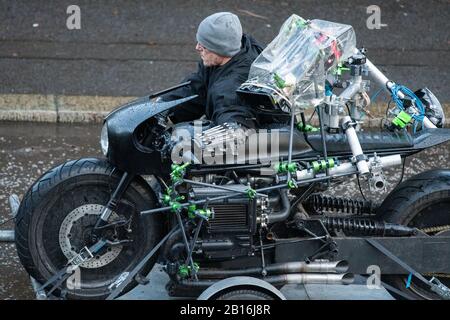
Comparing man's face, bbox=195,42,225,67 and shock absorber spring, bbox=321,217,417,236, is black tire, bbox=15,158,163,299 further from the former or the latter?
shock absorber spring, bbox=321,217,417,236

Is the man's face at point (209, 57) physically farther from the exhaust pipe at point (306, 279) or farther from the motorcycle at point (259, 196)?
the exhaust pipe at point (306, 279)

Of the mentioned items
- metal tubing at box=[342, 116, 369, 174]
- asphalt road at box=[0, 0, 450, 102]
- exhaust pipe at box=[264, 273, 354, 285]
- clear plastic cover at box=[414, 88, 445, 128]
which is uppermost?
asphalt road at box=[0, 0, 450, 102]

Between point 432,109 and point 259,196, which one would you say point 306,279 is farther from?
point 432,109

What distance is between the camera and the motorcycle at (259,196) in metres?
4.57

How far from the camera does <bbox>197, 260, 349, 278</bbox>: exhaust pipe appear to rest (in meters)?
4.64

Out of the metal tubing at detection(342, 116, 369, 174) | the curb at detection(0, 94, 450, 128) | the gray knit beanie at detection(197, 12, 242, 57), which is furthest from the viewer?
the curb at detection(0, 94, 450, 128)

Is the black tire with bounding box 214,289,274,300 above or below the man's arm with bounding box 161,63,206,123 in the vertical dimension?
below

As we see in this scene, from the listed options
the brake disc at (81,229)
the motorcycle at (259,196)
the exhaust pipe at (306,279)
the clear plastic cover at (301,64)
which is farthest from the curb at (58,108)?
the exhaust pipe at (306,279)

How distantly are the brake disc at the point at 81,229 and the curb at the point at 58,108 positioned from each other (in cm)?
370

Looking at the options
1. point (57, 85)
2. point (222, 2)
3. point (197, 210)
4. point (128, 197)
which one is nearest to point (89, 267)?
point (128, 197)

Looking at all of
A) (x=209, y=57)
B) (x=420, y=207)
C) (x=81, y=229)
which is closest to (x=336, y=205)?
(x=420, y=207)

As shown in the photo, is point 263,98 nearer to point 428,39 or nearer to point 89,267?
point 89,267

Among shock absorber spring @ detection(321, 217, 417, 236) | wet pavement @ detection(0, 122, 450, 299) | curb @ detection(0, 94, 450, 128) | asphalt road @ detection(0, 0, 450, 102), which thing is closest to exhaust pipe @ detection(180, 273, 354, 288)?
shock absorber spring @ detection(321, 217, 417, 236)

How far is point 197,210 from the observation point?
4.46 metres
